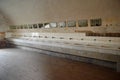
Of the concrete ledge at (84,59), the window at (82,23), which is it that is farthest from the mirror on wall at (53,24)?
the window at (82,23)

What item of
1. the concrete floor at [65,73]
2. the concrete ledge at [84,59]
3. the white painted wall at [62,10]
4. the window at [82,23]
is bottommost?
the concrete floor at [65,73]

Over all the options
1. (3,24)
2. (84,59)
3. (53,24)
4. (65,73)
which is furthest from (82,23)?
(3,24)

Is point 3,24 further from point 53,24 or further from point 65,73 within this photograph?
point 65,73

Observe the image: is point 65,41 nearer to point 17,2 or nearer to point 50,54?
point 50,54

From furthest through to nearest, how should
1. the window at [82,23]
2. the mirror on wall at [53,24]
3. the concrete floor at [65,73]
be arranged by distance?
the mirror on wall at [53,24] → the window at [82,23] → the concrete floor at [65,73]

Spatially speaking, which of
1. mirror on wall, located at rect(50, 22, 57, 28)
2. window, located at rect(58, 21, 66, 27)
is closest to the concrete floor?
window, located at rect(58, 21, 66, 27)

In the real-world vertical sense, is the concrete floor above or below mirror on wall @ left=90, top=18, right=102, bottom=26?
below

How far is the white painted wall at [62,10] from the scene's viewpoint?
166 inches

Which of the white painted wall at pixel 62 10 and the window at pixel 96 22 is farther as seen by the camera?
the window at pixel 96 22

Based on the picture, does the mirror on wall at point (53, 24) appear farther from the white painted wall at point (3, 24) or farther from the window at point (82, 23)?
the white painted wall at point (3, 24)

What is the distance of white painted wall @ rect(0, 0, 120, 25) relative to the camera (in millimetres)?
4211

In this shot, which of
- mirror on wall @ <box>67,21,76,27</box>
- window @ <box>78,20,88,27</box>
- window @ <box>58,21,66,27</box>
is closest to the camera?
window @ <box>78,20,88,27</box>

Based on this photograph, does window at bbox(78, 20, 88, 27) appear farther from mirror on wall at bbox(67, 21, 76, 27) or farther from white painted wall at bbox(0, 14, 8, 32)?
white painted wall at bbox(0, 14, 8, 32)

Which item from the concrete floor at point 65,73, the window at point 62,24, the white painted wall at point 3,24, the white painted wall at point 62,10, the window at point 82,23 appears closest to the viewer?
the concrete floor at point 65,73
